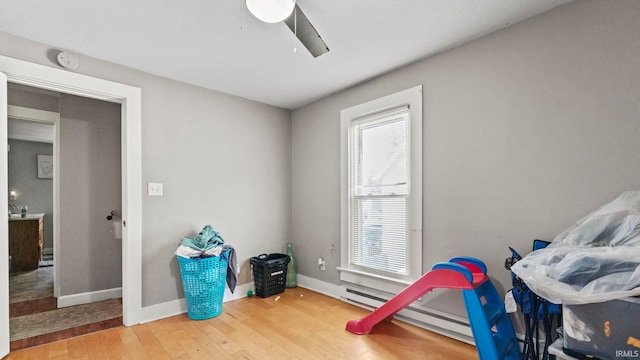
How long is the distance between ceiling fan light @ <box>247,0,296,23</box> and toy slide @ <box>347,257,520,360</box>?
1793mm

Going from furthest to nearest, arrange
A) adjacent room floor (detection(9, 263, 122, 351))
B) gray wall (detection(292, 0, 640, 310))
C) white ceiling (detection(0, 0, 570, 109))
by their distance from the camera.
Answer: adjacent room floor (detection(9, 263, 122, 351)), white ceiling (detection(0, 0, 570, 109)), gray wall (detection(292, 0, 640, 310))

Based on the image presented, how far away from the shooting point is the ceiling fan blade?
1607 millimetres

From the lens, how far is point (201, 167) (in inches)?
131

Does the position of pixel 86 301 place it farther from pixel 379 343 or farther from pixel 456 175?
pixel 456 175

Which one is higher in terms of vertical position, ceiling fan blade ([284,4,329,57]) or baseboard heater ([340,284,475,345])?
ceiling fan blade ([284,4,329,57])

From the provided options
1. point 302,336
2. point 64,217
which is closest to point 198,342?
point 302,336

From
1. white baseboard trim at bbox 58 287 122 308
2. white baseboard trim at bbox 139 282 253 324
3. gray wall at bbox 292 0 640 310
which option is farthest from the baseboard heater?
white baseboard trim at bbox 58 287 122 308

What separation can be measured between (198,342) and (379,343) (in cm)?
144

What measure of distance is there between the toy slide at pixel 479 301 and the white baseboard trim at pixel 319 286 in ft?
4.01

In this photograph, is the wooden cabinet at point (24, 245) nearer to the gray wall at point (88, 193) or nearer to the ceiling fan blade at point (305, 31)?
the gray wall at point (88, 193)

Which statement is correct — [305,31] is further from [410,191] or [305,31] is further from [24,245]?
[24,245]

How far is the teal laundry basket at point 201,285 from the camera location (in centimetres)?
285

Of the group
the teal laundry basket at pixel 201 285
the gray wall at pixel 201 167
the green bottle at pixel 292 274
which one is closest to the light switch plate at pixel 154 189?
the gray wall at pixel 201 167

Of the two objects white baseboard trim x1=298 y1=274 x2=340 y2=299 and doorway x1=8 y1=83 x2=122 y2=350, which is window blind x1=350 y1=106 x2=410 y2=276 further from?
doorway x1=8 y1=83 x2=122 y2=350
